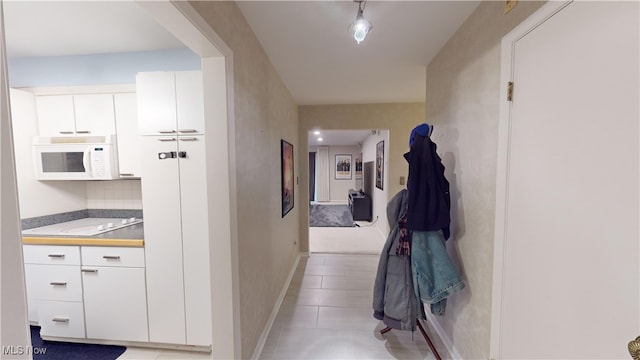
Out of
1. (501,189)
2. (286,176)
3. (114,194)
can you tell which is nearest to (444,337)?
(501,189)

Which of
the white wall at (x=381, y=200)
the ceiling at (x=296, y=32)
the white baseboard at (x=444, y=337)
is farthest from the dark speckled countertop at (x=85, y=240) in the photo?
the white wall at (x=381, y=200)

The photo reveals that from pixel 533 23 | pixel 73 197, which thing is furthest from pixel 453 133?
pixel 73 197

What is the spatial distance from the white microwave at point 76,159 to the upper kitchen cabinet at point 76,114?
0.24 ft

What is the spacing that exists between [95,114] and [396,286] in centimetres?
291

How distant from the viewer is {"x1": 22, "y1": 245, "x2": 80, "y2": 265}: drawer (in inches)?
69.0

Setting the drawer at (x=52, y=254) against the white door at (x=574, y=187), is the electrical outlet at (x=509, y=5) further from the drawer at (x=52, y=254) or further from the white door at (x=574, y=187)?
→ the drawer at (x=52, y=254)

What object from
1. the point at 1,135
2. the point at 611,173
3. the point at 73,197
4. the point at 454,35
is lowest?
the point at 73,197

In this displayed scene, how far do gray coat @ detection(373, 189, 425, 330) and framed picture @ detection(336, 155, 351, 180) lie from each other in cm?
733

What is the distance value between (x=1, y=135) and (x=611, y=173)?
1.69 metres

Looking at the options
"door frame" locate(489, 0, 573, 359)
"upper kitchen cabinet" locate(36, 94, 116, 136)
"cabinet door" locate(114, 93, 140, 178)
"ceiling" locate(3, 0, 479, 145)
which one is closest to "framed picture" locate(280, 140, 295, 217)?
"ceiling" locate(3, 0, 479, 145)

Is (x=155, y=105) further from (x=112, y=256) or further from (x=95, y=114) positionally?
(x=112, y=256)

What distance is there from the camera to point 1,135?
513 mm

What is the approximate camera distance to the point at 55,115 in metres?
2.02

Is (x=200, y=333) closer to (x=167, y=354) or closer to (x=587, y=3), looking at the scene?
(x=167, y=354)
